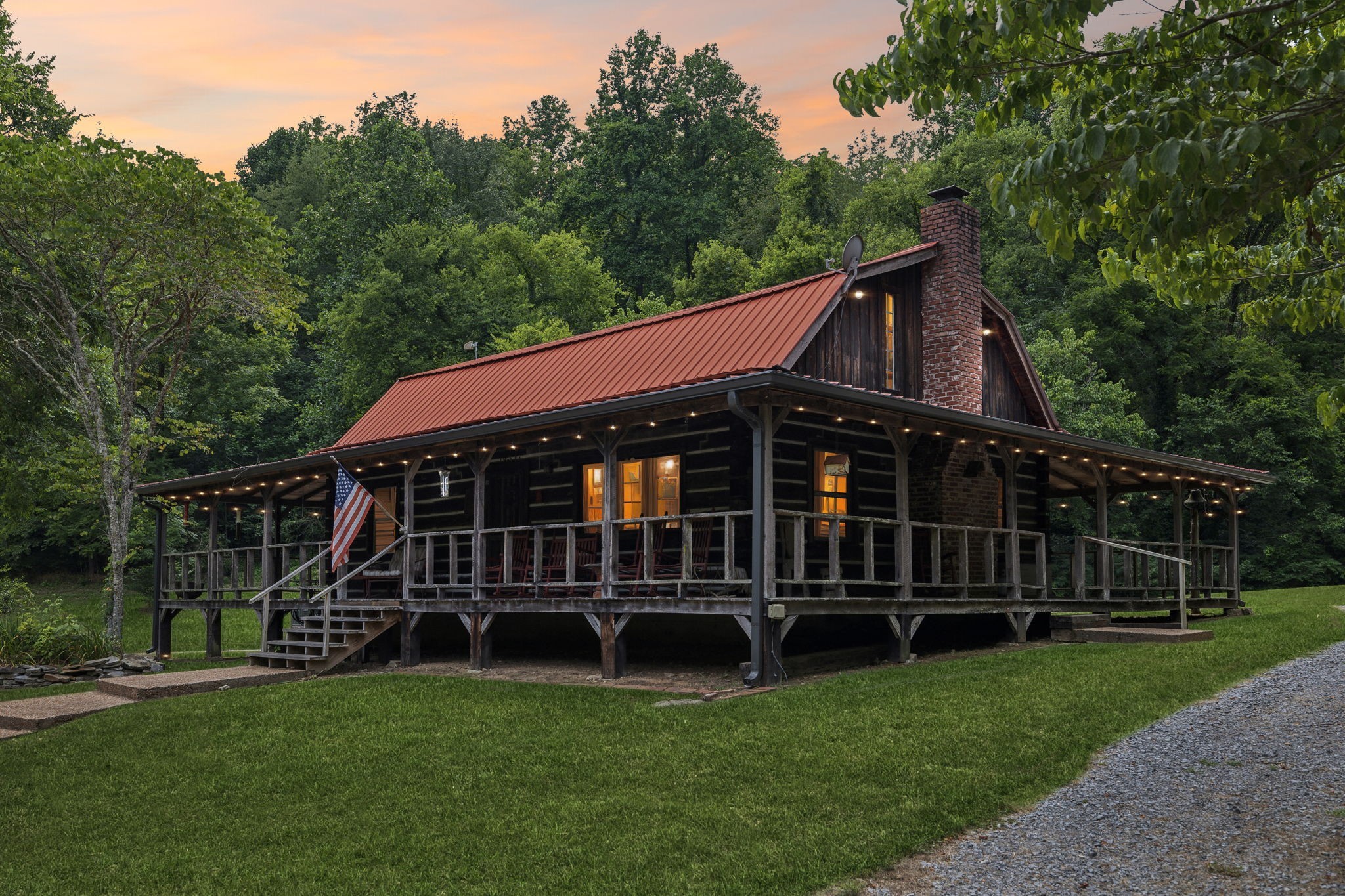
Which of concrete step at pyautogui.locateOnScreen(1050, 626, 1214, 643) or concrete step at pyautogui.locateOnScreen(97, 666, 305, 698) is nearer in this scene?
concrete step at pyautogui.locateOnScreen(97, 666, 305, 698)

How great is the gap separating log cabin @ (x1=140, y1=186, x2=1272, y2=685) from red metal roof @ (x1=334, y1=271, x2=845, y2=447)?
0.22 ft

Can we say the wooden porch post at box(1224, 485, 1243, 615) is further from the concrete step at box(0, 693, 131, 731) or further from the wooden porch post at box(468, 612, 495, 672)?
the concrete step at box(0, 693, 131, 731)

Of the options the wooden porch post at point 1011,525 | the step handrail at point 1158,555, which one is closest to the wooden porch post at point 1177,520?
the step handrail at point 1158,555

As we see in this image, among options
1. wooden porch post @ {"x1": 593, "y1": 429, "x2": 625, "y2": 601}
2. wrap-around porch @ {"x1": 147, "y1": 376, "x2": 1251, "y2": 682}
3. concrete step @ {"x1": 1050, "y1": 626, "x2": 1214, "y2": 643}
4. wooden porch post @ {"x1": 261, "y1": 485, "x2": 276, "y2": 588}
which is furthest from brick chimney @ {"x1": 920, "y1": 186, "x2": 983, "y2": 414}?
wooden porch post @ {"x1": 261, "y1": 485, "x2": 276, "y2": 588}

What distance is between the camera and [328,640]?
17734 mm

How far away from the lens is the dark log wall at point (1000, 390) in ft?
69.6

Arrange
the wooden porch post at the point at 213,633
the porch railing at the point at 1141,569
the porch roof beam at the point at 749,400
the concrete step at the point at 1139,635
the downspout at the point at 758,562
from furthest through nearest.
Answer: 1. the wooden porch post at the point at 213,633
2. the porch railing at the point at 1141,569
3. the concrete step at the point at 1139,635
4. the downspout at the point at 758,562
5. the porch roof beam at the point at 749,400

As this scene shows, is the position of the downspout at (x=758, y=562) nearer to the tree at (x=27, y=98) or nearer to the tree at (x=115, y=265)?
the tree at (x=115, y=265)

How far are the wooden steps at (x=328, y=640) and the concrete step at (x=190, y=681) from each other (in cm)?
22

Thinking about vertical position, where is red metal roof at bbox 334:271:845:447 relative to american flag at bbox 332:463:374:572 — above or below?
above

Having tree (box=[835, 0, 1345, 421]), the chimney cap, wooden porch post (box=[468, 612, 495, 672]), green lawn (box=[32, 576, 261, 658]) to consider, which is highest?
the chimney cap

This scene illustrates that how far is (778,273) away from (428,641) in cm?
2612

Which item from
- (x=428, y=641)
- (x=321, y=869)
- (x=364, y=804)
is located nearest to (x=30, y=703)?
(x=428, y=641)

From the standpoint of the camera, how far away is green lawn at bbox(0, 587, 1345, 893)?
7.34m
